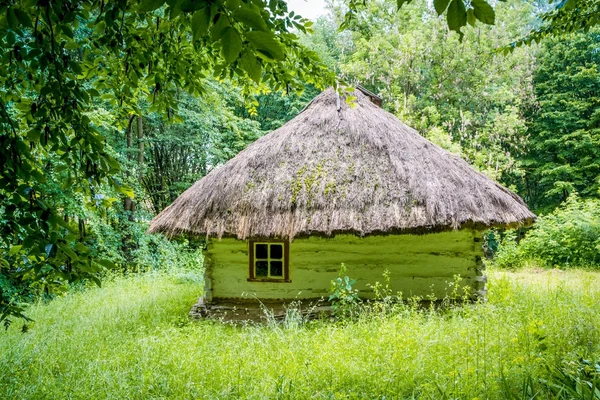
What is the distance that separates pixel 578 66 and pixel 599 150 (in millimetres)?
3762

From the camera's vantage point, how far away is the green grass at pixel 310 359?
10.2 feet

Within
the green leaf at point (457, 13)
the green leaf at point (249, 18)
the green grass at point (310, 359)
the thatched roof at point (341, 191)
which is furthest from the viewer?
the thatched roof at point (341, 191)

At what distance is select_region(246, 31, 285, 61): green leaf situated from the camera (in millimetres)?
883

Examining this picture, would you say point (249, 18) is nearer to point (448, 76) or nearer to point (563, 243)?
point (563, 243)

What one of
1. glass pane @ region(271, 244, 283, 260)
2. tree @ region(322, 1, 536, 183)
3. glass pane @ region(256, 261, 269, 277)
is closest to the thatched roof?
glass pane @ region(271, 244, 283, 260)

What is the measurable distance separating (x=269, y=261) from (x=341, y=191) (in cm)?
180

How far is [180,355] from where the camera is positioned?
412 centimetres

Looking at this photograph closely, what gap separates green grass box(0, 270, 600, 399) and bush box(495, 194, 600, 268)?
7089mm

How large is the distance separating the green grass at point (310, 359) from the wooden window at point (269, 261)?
122 cm

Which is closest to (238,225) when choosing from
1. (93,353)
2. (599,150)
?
(93,353)

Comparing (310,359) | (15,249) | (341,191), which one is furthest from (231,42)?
(341,191)

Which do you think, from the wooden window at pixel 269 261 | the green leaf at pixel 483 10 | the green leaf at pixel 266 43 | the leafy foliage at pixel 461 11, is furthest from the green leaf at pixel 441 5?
the wooden window at pixel 269 261

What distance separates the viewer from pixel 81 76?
7.27ft

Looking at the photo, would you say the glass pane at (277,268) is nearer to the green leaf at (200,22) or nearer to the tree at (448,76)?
the green leaf at (200,22)
